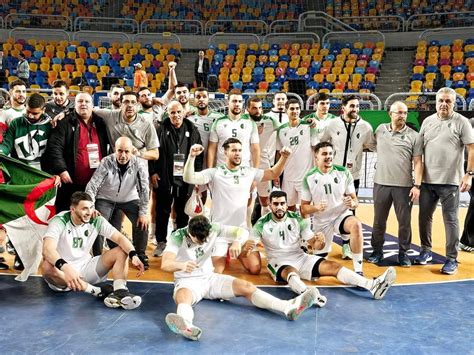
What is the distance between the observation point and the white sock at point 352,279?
Answer: 5721 millimetres

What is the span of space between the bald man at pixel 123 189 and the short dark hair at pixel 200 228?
1323 mm

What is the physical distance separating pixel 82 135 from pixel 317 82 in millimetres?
13679

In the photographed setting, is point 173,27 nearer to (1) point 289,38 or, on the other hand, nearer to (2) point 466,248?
(1) point 289,38

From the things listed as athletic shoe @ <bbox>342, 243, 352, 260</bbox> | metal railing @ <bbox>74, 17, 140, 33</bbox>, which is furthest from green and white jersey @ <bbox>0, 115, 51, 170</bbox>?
metal railing @ <bbox>74, 17, 140, 33</bbox>

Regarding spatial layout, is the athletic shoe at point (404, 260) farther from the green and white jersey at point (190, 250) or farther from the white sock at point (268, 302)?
the green and white jersey at point (190, 250)

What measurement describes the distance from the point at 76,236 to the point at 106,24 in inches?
770

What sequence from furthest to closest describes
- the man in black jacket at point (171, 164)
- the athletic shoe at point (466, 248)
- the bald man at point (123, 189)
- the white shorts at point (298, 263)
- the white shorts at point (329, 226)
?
the athletic shoe at point (466, 248) → the man in black jacket at point (171, 164) → the white shorts at point (329, 226) → the bald man at point (123, 189) → the white shorts at point (298, 263)

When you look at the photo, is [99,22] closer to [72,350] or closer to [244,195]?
[244,195]

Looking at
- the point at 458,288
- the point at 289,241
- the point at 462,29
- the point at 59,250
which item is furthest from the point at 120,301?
the point at 462,29

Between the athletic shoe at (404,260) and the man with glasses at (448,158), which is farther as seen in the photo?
the athletic shoe at (404,260)

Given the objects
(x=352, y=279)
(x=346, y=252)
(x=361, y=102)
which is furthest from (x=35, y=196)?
(x=361, y=102)

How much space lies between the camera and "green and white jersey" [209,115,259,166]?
7152 mm

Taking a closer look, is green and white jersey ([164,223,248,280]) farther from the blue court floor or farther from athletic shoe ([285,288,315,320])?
athletic shoe ([285,288,315,320])

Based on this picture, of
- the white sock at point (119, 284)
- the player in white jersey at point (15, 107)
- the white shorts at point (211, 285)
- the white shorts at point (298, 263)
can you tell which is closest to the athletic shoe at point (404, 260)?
the white shorts at point (298, 263)
